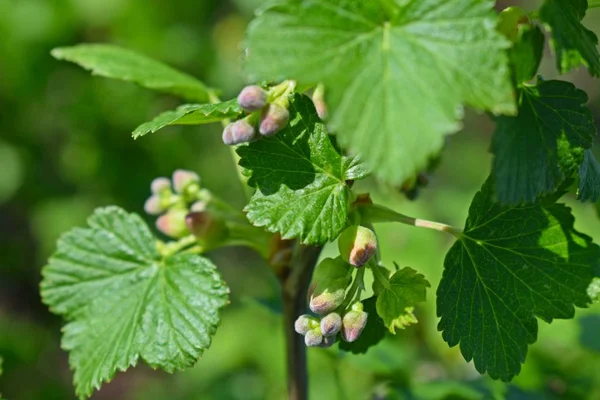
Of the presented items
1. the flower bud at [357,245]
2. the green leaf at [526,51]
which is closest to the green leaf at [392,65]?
the green leaf at [526,51]

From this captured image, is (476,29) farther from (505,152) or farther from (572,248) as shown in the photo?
(572,248)

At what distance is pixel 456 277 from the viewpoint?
40.6 inches

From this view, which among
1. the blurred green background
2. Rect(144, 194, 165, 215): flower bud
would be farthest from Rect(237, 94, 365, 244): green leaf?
the blurred green background

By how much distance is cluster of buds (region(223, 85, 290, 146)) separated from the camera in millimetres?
916

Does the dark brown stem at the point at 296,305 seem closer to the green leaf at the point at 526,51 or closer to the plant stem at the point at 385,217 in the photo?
the plant stem at the point at 385,217

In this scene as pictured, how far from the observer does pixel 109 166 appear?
3.41 m

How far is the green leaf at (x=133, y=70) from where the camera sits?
133cm

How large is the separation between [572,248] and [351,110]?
0.44 meters

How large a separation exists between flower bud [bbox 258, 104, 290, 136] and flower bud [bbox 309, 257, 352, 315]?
0.61 feet

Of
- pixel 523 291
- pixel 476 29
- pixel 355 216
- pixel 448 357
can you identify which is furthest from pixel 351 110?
pixel 448 357

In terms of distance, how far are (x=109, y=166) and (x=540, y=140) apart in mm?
2738

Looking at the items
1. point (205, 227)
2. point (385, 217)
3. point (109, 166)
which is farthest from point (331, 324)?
point (109, 166)

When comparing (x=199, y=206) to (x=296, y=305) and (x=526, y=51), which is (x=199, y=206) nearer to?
(x=296, y=305)

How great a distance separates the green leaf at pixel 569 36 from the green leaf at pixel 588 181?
0.39 feet
